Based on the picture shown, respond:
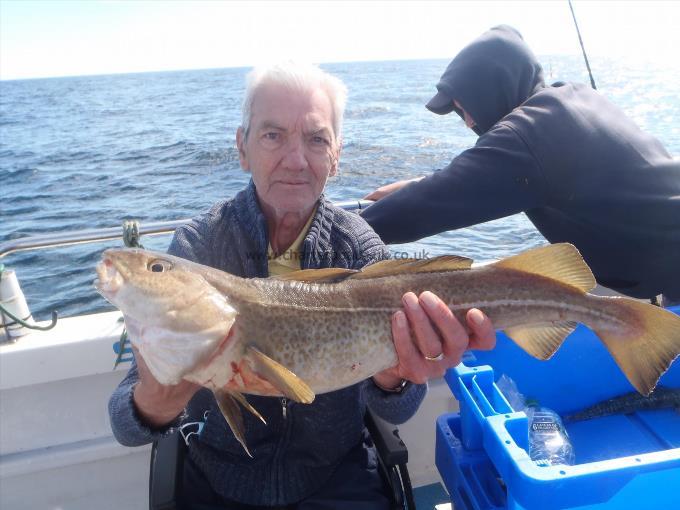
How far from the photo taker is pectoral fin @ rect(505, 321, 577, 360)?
89.0 inches

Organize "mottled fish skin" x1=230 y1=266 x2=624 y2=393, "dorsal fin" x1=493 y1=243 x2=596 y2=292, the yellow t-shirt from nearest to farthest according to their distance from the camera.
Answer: "mottled fish skin" x1=230 y1=266 x2=624 y2=393 < "dorsal fin" x1=493 y1=243 x2=596 y2=292 < the yellow t-shirt

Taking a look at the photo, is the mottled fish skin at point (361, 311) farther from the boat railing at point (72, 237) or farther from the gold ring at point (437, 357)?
the boat railing at point (72, 237)

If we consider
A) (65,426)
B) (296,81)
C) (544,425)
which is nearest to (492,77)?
(296,81)

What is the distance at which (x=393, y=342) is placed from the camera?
211 centimetres

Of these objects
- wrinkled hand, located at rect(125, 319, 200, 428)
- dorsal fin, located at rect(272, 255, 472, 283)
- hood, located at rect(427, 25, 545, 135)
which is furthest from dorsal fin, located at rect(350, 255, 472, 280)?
hood, located at rect(427, 25, 545, 135)

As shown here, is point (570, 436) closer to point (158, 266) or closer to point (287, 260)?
point (287, 260)

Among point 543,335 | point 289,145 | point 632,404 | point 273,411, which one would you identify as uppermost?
point 289,145

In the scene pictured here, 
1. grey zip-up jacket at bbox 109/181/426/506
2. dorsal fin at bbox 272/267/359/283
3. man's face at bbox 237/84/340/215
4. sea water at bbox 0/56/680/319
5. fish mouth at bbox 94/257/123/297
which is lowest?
sea water at bbox 0/56/680/319

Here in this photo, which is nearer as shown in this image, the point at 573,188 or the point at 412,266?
the point at 412,266

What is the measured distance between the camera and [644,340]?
2.24m

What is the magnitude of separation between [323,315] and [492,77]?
2587 millimetres

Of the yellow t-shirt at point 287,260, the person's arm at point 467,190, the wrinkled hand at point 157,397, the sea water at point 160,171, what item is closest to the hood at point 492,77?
the person's arm at point 467,190

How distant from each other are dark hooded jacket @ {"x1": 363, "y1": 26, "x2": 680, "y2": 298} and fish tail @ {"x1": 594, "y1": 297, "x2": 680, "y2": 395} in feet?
3.69

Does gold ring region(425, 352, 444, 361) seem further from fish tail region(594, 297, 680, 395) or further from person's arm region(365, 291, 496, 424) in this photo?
fish tail region(594, 297, 680, 395)
